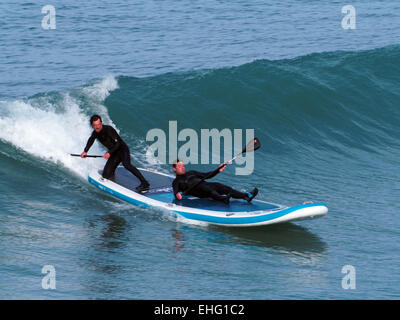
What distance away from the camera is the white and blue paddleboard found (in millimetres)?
11789

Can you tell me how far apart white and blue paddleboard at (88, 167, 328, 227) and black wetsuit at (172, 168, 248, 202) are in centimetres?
15

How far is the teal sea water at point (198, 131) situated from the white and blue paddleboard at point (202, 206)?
32 cm

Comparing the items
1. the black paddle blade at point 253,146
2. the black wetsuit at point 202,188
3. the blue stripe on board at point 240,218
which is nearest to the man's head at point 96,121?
the blue stripe on board at point 240,218

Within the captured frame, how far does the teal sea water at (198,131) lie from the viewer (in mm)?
10438

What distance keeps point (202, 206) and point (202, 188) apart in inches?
15.1

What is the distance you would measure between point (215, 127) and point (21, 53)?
1211 cm

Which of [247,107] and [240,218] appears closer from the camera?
[240,218]

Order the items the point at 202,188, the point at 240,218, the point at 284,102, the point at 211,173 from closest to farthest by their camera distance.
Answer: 1. the point at 240,218
2. the point at 211,173
3. the point at 202,188
4. the point at 284,102

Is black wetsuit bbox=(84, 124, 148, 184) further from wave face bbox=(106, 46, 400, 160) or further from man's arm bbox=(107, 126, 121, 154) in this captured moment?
wave face bbox=(106, 46, 400, 160)

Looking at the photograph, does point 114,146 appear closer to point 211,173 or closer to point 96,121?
point 96,121

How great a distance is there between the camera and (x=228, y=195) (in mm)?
12828

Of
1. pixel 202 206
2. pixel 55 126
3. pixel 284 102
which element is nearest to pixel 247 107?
pixel 284 102

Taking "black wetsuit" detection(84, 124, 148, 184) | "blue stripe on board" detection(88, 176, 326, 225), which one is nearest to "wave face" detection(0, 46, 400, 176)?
"black wetsuit" detection(84, 124, 148, 184)

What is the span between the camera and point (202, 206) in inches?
503
